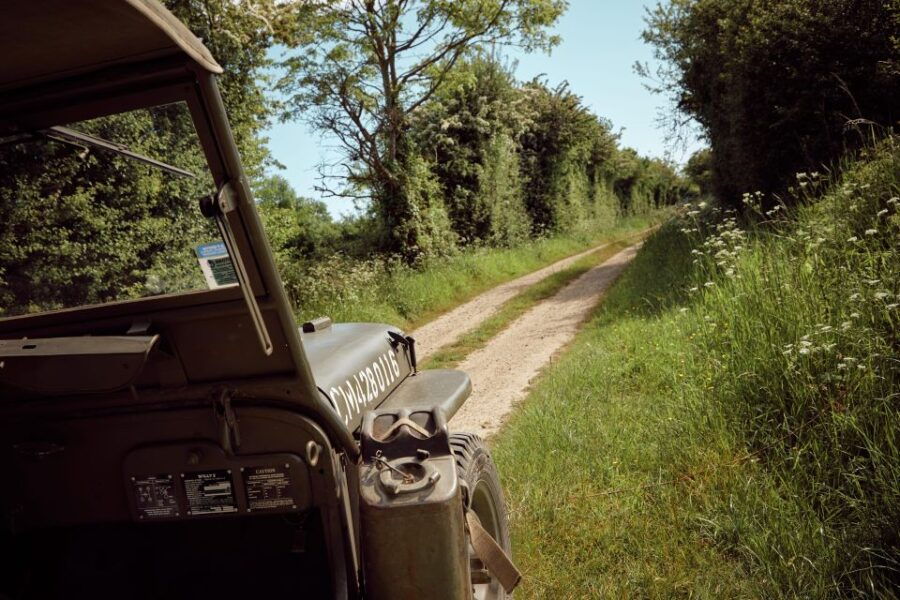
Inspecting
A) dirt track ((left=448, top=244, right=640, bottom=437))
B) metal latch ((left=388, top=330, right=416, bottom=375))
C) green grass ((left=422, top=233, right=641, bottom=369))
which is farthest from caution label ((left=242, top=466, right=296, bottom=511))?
green grass ((left=422, top=233, right=641, bottom=369))

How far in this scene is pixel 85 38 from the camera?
4.09 ft

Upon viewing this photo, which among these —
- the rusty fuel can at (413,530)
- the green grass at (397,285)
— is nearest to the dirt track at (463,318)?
the green grass at (397,285)

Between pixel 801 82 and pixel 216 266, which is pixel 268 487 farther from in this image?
pixel 801 82

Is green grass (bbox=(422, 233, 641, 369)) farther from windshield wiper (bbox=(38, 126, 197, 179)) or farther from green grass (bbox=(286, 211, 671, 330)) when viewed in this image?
windshield wiper (bbox=(38, 126, 197, 179))

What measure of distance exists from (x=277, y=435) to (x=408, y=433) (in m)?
0.37

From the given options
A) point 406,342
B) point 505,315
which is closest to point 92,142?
point 406,342

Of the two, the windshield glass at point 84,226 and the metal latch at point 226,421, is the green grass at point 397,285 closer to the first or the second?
the windshield glass at point 84,226

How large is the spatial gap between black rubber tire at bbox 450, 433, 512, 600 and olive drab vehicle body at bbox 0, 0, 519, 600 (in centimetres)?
17

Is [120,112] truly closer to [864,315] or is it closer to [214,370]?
[214,370]

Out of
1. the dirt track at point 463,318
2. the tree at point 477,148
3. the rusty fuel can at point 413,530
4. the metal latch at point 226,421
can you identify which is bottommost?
the dirt track at point 463,318

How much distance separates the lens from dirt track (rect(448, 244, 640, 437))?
228 inches

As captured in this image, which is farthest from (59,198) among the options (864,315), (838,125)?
(838,125)

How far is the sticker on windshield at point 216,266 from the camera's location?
1566 millimetres

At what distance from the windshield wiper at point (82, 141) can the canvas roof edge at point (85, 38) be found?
0.18 meters
